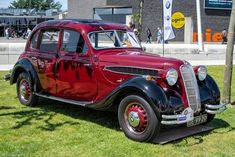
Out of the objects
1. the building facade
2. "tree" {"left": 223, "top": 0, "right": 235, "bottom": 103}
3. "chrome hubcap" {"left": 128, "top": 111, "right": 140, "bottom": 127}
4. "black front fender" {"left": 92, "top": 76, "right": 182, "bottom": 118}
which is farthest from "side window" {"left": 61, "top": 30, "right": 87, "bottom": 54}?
the building facade

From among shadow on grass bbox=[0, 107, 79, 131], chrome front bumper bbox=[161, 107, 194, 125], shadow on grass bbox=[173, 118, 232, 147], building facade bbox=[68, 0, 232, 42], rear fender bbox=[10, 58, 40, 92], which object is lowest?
shadow on grass bbox=[173, 118, 232, 147]

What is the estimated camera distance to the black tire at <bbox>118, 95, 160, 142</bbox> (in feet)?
20.4

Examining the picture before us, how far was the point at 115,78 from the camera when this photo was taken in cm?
697

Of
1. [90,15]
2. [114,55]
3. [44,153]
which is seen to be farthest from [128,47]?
[90,15]

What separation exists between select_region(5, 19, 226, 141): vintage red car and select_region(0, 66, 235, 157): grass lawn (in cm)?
30

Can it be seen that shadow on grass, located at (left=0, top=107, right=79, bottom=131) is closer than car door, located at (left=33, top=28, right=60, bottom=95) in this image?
Yes

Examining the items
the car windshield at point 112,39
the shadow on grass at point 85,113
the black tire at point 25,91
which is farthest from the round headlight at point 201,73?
the black tire at point 25,91

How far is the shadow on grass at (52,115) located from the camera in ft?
24.3

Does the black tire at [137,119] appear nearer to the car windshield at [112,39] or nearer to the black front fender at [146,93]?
the black front fender at [146,93]

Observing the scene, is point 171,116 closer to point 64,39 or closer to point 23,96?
point 64,39

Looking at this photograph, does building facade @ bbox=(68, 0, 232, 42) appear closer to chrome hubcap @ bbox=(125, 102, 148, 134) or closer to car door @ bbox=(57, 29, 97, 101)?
car door @ bbox=(57, 29, 97, 101)

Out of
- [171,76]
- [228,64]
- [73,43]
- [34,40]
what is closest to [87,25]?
[73,43]

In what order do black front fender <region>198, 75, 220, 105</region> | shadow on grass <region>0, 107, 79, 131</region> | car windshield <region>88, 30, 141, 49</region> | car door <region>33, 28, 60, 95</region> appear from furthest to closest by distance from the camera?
car door <region>33, 28, 60, 95</region> → car windshield <region>88, 30, 141, 49</region> → shadow on grass <region>0, 107, 79, 131</region> → black front fender <region>198, 75, 220, 105</region>

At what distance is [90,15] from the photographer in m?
49.3
